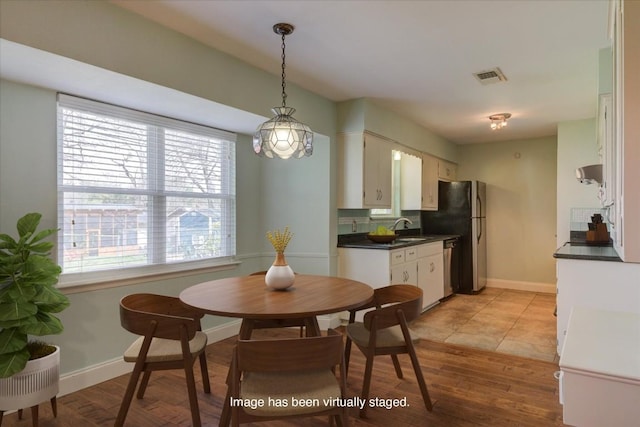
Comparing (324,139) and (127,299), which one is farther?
(324,139)

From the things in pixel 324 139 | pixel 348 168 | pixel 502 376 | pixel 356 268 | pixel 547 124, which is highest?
pixel 547 124

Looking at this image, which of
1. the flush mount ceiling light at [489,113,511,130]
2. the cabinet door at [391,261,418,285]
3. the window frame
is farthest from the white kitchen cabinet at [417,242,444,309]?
the window frame

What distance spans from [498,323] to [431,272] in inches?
37.5

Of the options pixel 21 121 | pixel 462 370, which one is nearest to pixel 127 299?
pixel 21 121

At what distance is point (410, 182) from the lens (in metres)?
5.55

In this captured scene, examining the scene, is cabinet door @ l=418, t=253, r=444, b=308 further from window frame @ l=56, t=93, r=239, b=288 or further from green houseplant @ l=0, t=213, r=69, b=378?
green houseplant @ l=0, t=213, r=69, b=378

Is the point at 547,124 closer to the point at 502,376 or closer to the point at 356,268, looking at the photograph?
the point at 356,268

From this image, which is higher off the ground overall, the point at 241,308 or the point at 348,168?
the point at 348,168

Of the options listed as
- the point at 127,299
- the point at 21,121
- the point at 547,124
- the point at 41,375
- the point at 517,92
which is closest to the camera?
the point at 41,375

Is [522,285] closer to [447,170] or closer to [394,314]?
[447,170]

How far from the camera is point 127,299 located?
7.27 ft

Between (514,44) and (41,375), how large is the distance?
359cm

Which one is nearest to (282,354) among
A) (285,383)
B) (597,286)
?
(285,383)

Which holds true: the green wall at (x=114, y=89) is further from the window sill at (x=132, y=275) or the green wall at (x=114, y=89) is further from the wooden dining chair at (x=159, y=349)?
the wooden dining chair at (x=159, y=349)
